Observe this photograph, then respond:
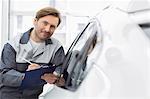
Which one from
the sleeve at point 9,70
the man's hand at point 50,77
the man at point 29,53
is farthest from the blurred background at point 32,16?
the man's hand at point 50,77

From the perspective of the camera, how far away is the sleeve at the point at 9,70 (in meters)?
2.42

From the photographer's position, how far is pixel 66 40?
4.18 m

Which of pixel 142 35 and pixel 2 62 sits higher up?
pixel 142 35

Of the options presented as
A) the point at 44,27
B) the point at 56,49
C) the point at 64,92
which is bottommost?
the point at 64,92

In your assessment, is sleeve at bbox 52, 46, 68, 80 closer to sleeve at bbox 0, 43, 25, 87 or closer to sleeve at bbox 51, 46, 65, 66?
sleeve at bbox 51, 46, 65, 66

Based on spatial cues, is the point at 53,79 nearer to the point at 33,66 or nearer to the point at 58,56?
the point at 33,66

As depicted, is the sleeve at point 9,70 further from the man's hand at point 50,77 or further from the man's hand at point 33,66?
the man's hand at point 50,77

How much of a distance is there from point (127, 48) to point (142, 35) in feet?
0.26

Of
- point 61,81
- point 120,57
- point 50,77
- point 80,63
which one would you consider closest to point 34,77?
point 50,77

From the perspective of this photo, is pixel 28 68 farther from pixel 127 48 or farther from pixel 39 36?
pixel 127 48

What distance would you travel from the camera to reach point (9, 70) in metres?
2.46

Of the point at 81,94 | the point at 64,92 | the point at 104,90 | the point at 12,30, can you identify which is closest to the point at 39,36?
the point at 64,92

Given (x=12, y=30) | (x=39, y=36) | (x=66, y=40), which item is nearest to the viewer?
(x=39, y=36)

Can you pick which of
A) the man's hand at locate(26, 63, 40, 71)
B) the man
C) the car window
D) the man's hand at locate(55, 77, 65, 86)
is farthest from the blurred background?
the car window
